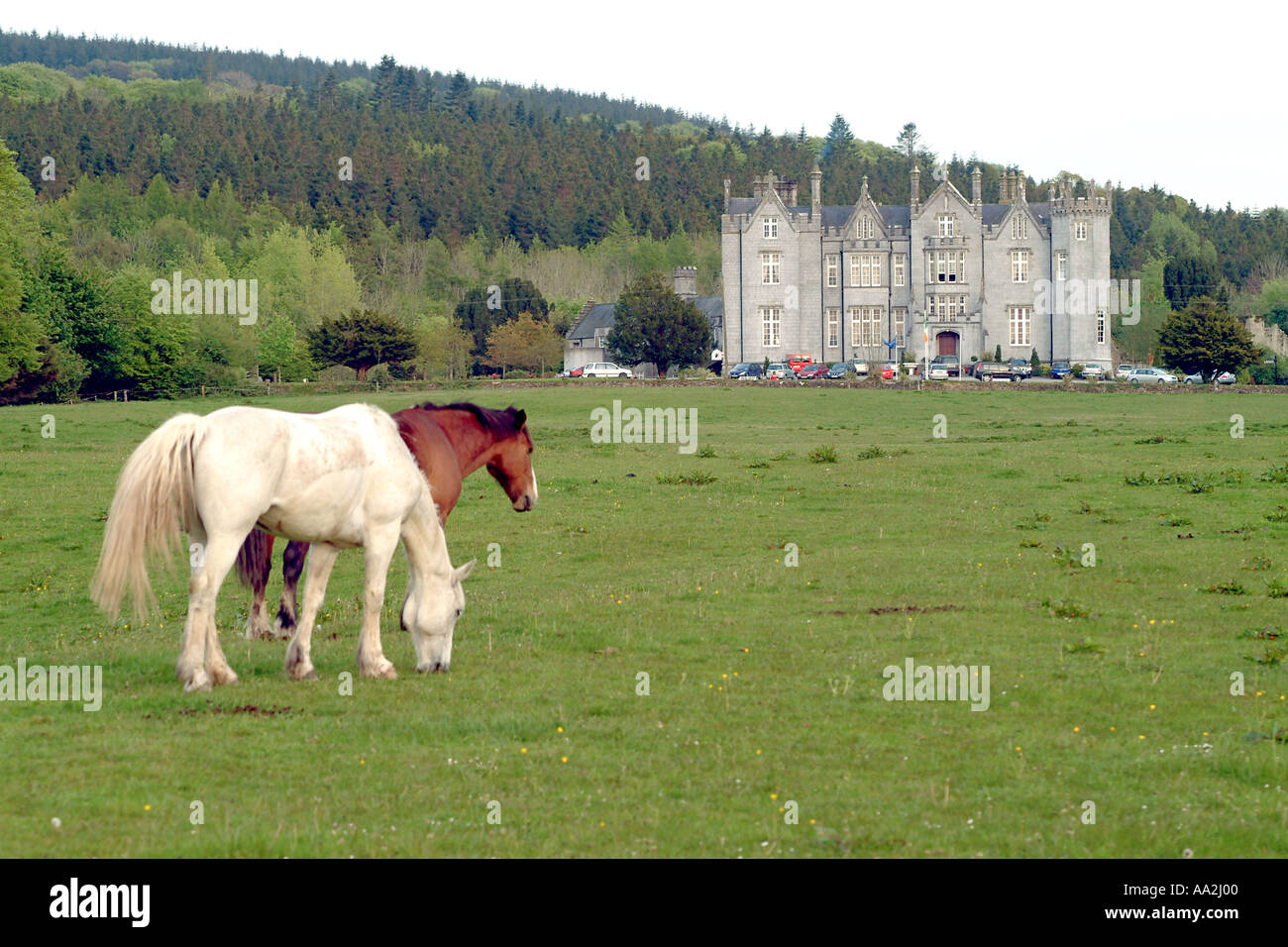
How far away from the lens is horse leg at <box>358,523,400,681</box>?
13703mm

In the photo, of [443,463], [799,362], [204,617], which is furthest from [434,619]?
[799,362]

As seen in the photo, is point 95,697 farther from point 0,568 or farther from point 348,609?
point 0,568

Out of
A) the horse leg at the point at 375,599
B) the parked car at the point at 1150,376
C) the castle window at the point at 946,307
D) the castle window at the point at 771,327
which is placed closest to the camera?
the horse leg at the point at 375,599

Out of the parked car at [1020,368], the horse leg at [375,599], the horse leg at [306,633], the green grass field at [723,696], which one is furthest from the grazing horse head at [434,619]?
the parked car at [1020,368]

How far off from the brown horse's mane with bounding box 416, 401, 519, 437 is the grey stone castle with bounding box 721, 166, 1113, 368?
96.7 metres

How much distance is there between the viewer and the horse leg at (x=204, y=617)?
12.8 metres

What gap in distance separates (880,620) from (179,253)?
135808 millimetres

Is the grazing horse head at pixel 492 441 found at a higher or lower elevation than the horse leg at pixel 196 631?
higher

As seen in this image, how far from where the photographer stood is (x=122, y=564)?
501 inches

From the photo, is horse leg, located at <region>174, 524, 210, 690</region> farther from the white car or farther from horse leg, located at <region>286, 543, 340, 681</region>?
the white car

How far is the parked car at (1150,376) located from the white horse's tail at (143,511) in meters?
76.2

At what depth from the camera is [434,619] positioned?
14.0 meters

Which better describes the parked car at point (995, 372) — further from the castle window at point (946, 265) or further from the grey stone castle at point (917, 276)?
the castle window at point (946, 265)
